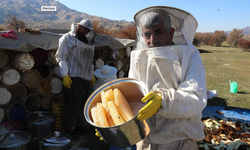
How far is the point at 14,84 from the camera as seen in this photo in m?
3.53

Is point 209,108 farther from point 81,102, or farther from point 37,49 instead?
point 37,49

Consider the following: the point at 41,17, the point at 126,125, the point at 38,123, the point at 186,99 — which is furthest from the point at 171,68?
the point at 41,17

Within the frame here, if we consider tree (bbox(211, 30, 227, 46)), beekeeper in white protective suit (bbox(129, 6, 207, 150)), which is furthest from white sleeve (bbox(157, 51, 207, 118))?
tree (bbox(211, 30, 227, 46))

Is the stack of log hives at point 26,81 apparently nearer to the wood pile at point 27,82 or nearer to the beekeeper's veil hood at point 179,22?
the wood pile at point 27,82

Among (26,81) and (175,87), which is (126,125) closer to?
(175,87)

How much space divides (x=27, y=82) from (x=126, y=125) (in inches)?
121

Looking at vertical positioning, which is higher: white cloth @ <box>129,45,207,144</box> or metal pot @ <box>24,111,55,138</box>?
white cloth @ <box>129,45,207,144</box>

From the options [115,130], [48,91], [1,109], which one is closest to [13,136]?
[1,109]

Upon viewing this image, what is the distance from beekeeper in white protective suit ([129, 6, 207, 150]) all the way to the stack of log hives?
107 inches

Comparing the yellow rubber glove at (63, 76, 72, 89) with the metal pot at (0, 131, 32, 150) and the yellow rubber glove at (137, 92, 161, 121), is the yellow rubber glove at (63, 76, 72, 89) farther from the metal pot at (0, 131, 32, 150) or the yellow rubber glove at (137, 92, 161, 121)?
the yellow rubber glove at (137, 92, 161, 121)

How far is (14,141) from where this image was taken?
2781 mm

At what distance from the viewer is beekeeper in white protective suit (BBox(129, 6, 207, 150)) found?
1473 millimetres

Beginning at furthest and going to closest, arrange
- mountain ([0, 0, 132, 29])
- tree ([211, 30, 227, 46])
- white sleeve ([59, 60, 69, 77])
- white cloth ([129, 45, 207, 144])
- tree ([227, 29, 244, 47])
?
mountain ([0, 0, 132, 29])
tree ([211, 30, 227, 46])
tree ([227, 29, 244, 47])
white sleeve ([59, 60, 69, 77])
white cloth ([129, 45, 207, 144])

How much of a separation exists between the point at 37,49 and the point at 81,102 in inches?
56.9
